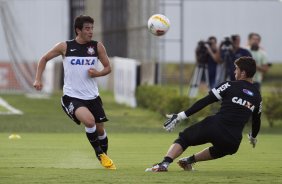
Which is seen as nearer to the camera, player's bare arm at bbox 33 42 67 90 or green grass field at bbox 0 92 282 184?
green grass field at bbox 0 92 282 184

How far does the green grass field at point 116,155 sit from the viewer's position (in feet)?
42.9

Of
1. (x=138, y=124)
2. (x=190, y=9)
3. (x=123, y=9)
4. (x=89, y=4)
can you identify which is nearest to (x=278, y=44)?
(x=190, y=9)

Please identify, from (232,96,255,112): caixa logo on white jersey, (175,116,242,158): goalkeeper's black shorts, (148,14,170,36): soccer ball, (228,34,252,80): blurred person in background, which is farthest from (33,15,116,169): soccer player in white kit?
(228,34,252,80): blurred person in background

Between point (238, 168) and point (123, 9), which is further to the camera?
point (123, 9)

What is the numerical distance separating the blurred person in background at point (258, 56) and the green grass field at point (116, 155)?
135 cm

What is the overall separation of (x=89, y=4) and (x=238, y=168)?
41.9 metres

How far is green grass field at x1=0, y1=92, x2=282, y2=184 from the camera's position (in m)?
13.1

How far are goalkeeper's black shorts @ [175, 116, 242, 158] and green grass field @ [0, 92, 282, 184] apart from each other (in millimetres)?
396

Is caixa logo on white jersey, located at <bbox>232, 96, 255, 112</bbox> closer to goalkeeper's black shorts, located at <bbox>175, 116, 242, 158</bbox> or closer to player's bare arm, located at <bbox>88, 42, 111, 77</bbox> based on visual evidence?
goalkeeper's black shorts, located at <bbox>175, 116, 242, 158</bbox>

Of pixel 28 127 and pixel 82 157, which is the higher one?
pixel 82 157

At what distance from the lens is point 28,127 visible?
2586 cm

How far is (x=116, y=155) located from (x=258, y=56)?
9.64 m

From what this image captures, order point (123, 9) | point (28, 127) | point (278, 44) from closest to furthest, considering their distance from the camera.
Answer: point (28, 127) < point (123, 9) < point (278, 44)

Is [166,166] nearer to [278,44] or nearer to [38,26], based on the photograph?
[38,26]
